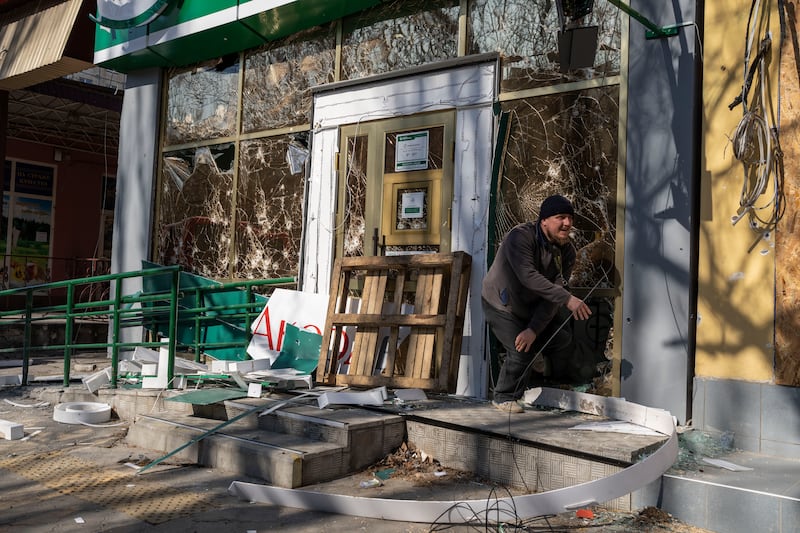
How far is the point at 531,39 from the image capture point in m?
6.38

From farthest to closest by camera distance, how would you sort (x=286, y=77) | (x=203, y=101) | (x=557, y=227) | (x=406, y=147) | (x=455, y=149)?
(x=203, y=101) < (x=286, y=77) < (x=406, y=147) < (x=455, y=149) < (x=557, y=227)

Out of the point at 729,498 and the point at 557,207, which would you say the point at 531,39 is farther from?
the point at 729,498

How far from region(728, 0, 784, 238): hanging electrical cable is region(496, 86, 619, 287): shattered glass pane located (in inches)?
40.2

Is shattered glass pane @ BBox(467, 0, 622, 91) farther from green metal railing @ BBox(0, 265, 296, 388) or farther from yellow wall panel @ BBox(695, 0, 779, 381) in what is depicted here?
green metal railing @ BBox(0, 265, 296, 388)

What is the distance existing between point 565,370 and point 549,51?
9.23 feet

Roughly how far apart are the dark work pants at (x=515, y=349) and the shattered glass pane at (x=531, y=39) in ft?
6.96

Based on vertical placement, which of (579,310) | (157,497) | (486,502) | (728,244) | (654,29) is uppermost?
(654,29)

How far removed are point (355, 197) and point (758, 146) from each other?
156 inches

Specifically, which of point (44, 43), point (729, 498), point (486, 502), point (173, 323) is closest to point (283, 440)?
point (486, 502)

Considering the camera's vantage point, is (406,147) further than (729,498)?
Yes

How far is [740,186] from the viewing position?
5055mm

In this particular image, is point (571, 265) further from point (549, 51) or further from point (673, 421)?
point (549, 51)

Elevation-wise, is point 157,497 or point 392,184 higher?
point 392,184

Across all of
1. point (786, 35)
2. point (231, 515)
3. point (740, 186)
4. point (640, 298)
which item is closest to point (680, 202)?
point (740, 186)
